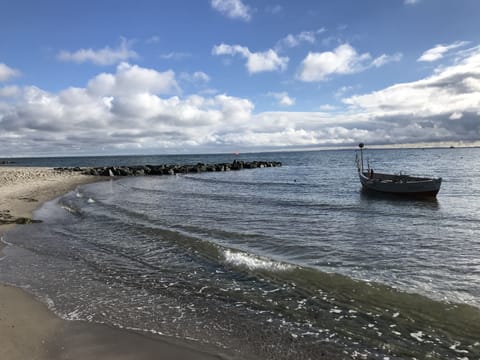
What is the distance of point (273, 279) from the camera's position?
10.0 metres

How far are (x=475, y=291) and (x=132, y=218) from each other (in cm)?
1663

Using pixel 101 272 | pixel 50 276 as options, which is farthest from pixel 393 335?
pixel 50 276

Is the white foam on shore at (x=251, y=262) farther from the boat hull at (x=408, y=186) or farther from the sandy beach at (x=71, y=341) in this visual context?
the boat hull at (x=408, y=186)

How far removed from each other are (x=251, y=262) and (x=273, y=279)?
1.66 m

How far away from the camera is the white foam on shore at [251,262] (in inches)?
435

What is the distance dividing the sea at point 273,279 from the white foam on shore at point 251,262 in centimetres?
4

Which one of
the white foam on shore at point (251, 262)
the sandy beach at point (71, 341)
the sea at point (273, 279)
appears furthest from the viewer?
the white foam on shore at point (251, 262)

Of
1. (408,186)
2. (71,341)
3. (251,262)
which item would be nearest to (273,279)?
(251,262)

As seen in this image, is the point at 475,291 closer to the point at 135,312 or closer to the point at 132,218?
the point at 135,312

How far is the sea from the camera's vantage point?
686cm

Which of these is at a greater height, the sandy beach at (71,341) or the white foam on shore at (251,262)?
the sandy beach at (71,341)

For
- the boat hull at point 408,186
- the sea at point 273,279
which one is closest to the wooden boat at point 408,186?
the boat hull at point 408,186

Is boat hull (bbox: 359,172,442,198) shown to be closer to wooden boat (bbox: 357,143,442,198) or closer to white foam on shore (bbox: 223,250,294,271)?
wooden boat (bbox: 357,143,442,198)

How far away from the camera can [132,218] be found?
20594 millimetres
